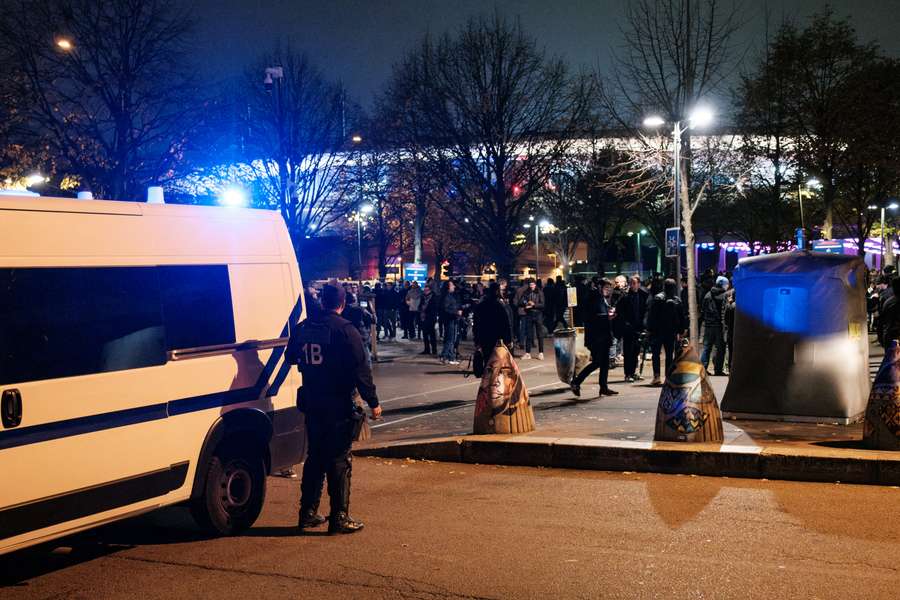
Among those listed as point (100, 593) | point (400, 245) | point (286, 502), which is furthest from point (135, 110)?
point (400, 245)

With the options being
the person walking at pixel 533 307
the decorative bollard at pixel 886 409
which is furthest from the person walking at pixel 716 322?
the decorative bollard at pixel 886 409

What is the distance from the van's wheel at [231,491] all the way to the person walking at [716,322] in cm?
1087

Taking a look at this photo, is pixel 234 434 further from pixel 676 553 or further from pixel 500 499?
pixel 676 553

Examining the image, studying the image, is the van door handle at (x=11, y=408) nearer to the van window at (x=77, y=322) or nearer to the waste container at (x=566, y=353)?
the van window at (x=77, y=322)

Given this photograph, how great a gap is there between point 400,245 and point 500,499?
60424mm

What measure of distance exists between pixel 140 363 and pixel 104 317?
38cm

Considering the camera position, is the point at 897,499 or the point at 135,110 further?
the point at 135,110

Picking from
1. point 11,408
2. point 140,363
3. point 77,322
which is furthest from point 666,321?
point 11,408

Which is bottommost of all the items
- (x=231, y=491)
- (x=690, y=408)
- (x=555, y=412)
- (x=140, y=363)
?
(x=555, y=412)

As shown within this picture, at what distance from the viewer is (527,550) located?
242 inches

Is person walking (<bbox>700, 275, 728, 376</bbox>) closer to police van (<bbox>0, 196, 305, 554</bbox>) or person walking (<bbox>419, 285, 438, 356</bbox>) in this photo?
person walking (<bbox>419, 285, 438, 356</bbox>)

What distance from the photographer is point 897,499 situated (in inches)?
291

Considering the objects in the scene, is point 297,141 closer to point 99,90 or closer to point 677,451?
point 99,90

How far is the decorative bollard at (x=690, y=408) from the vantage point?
905 cm
